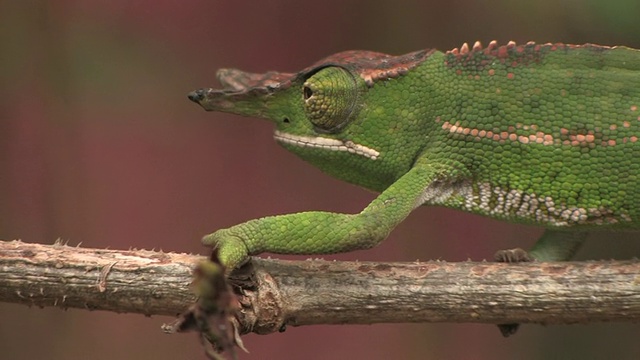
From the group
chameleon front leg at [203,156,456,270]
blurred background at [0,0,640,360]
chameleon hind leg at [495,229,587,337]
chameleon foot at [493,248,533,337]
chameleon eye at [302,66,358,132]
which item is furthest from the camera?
blurred background at [0,0,640,360]

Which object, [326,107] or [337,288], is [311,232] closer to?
[337,288]

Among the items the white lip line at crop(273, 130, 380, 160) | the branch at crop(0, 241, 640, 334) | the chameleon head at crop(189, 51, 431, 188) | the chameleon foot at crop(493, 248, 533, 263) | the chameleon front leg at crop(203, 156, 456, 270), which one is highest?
the chameleon head at crop(189, 51, 431, 188)

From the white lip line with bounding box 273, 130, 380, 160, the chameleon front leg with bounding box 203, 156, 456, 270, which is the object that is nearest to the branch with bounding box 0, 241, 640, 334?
the chameleon front leg with bounding box 203, 156, 456, 270

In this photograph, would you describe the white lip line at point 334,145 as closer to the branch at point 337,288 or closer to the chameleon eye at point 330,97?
the chameleon eye at point 330,97

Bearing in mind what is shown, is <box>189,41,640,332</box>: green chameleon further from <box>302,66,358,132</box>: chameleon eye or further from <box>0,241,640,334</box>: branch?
<box>0,241,640,334</box>: branch

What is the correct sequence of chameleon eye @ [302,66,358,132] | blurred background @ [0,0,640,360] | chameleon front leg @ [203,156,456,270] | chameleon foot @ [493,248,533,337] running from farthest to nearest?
blurred background @ [0,0,640,360]
chameleon foot @ [493,248,533,337]
chameleon eye @ [302,66,358,132]
chameleon front leg @ [203,156,456,270]

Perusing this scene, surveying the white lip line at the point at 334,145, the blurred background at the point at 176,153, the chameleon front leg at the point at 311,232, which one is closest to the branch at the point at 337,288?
the chameleon front leg at the point at 311,232

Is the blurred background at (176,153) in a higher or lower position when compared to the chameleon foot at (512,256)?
higher
